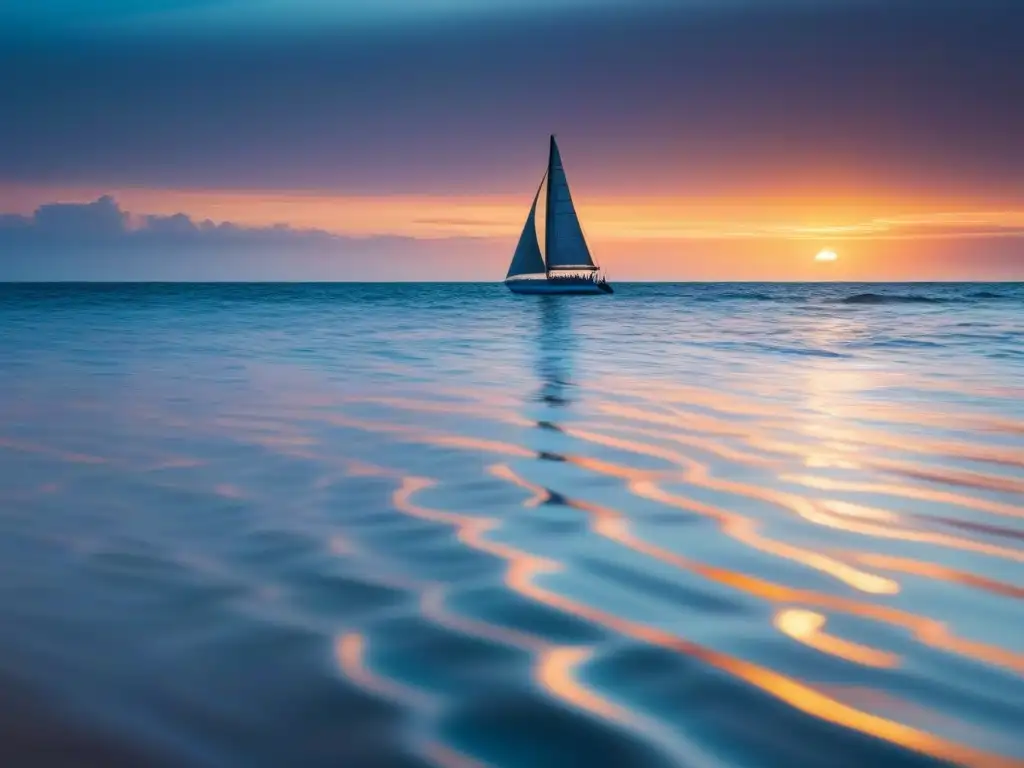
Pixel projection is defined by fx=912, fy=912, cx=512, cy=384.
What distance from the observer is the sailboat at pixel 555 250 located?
62062 mm

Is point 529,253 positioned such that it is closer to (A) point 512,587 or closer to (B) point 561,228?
(B) point 561,228

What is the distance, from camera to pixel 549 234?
6331 centimetres

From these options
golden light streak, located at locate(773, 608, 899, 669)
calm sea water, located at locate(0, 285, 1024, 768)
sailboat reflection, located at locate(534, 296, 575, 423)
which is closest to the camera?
calm sea water, located at locate(0, 285, 1024, 768)

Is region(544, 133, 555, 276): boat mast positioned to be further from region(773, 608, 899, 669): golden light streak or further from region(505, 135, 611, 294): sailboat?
region(773, 608, 899, 669): golden light streak

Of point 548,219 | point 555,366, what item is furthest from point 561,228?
point 555,366

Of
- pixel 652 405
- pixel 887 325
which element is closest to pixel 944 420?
pixel 652 405

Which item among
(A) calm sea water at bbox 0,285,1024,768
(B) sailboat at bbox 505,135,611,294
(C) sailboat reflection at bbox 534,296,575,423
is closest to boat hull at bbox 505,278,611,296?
(B) sailboat at bbox 505,135,611,294

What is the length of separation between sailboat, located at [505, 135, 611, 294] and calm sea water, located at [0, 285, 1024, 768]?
51.8 m

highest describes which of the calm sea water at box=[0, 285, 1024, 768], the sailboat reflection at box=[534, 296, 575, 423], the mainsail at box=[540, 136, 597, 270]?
the mainsail at box=[540, 136, 597, 270]

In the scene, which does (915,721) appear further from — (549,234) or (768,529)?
(549,234)

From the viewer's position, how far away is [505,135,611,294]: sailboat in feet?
204

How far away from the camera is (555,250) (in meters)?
63.8

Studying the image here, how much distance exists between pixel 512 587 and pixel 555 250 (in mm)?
59961

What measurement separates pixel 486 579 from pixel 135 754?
2212 mm
